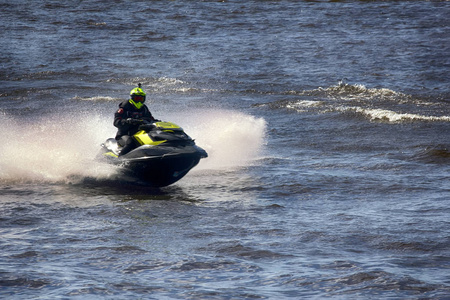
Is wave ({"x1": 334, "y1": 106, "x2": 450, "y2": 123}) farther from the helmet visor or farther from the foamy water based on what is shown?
the helmet visor

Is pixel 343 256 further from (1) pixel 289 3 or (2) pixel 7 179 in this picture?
(1) pixel 289 3

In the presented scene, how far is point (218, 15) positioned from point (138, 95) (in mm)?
24700

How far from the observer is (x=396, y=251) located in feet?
24.4

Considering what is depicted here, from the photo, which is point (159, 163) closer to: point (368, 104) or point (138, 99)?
point (138, 99)

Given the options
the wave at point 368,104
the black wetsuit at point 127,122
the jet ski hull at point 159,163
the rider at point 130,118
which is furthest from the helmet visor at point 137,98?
the wave at point 368,104

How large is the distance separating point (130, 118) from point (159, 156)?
101 cm

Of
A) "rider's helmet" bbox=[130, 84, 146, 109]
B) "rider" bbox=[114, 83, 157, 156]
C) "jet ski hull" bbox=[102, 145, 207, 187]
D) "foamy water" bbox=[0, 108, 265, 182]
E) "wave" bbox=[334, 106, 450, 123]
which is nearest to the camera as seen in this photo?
"jet ski hull" bbox=[102, 145, 207, 187]

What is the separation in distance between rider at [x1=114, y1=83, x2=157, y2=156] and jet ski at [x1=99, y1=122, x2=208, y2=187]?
114 millimetres

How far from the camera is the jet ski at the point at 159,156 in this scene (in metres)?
10.3

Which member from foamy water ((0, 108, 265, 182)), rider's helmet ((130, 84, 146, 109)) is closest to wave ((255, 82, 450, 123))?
foamy water ((0, 108, 265, 182))

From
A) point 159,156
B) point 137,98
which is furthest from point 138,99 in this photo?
point 159,156

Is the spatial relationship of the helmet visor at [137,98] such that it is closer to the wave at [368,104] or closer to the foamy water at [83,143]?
the foamy water at [83,143]

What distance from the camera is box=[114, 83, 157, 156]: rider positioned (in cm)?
1085

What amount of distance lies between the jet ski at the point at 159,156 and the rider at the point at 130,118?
11 centimetres
